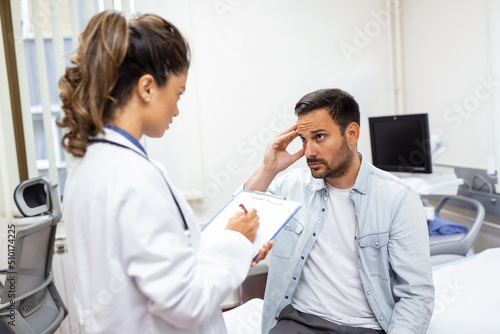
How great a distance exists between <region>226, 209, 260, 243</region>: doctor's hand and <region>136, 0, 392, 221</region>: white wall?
165cm

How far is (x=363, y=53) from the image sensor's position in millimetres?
2838

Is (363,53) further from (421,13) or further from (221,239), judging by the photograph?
(221,239)

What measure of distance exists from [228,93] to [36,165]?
4.17ft

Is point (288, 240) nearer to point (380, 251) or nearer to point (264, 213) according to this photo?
point (380, 251)

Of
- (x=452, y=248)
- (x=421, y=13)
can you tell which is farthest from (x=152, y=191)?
(x=421, y=13)

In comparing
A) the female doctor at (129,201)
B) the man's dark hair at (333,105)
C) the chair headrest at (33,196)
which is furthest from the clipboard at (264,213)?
the chair headrest at (33,196)

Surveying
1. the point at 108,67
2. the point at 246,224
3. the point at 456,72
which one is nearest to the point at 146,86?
the point at 108,67

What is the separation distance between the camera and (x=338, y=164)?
55.1 inches

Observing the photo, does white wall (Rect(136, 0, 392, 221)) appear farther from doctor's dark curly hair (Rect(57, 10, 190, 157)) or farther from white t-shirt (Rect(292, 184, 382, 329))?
doctor's dark curly hair (Rect(57, 10, 190, 157))

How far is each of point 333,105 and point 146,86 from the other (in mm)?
824

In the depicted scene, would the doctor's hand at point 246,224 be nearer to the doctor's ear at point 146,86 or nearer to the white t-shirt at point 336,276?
the doctor's ear at point 146,86

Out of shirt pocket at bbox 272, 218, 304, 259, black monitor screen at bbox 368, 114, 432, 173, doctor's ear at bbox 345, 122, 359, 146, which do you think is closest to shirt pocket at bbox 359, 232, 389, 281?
shirt pocket at bbox 272, 218, 304, 259

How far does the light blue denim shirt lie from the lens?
4.09 ft

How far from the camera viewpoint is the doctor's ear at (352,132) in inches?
56.4
